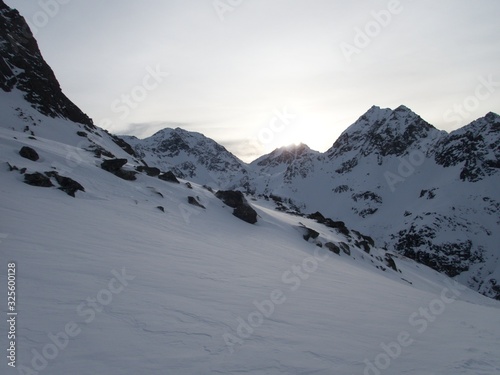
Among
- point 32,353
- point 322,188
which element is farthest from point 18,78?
point 322,188

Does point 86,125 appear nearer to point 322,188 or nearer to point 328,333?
point 328,333

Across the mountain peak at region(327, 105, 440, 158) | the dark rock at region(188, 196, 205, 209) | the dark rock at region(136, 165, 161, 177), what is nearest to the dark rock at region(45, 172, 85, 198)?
the dark rock at region(188, 196, 205, 209)

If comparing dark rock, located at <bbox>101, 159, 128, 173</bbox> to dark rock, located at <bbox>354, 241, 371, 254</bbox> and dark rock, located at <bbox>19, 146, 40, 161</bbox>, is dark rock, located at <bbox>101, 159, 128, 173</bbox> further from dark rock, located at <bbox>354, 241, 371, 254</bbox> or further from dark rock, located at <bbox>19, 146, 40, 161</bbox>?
dark rock, located at <bbox>354, 241, 371, 254</bbox>

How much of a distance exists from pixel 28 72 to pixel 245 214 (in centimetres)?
4759

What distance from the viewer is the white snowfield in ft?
12.9

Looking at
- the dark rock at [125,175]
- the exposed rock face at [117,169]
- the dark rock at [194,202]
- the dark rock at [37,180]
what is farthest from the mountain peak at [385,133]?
the dark rock at [37,180]

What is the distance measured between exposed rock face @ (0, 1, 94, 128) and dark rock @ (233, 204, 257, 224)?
36.4m

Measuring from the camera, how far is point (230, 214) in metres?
24.5

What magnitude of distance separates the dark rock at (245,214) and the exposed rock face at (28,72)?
36397mm

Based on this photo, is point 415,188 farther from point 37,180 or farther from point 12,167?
point 12,167

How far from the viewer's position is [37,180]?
1384 centimetres

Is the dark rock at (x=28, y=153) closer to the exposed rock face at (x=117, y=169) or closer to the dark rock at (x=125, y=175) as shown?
the exposed rock face at (x=117, y=169)

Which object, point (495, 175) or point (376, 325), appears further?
point (495, 175)

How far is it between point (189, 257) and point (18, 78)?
53.4 meters
